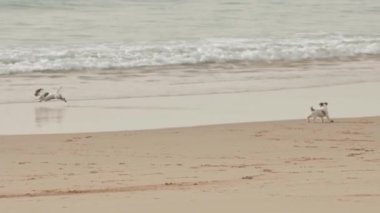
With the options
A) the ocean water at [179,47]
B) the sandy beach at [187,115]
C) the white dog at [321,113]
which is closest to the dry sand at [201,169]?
the sandy beach at [187,115]

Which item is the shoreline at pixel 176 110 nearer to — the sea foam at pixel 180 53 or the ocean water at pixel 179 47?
the ocean water at pixel 179 47

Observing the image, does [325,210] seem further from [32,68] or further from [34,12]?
[34,12]

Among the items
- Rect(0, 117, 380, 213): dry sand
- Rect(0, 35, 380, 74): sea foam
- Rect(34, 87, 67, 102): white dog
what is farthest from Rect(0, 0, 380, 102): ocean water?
Rect(0, 117, 380, 213): dry sand

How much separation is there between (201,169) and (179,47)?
30.3 feet

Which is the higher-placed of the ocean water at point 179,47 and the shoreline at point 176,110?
the ocean water at point 179,47

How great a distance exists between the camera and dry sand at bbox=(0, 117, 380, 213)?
682cm

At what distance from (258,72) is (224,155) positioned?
6.42 m

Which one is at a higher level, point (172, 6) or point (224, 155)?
point (172, 6)

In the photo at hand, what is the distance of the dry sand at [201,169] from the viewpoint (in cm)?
682

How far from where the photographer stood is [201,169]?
859cm

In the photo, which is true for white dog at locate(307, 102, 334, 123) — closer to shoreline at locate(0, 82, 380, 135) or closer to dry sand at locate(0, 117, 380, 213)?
dry sand at locate(0, 117, 380, 213)

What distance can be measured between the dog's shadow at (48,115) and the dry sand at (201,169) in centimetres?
107

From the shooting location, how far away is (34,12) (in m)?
24.7

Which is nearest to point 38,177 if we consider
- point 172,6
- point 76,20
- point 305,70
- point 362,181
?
point 362,181
